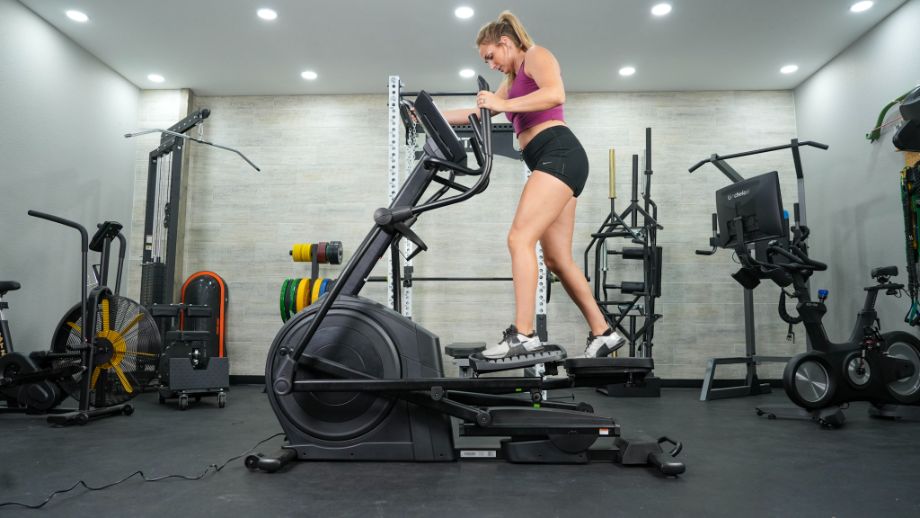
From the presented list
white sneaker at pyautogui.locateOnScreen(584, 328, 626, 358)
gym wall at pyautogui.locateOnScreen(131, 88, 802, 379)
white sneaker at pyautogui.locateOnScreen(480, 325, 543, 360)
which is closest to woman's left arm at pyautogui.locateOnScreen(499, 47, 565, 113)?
white sneaker at pyautogui.locateOnScreen(480, 325, 543, 360)

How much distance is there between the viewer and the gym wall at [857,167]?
401 cm

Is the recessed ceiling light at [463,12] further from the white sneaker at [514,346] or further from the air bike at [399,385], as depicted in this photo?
the white sneaker at [514,346]

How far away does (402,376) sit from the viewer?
2109mm

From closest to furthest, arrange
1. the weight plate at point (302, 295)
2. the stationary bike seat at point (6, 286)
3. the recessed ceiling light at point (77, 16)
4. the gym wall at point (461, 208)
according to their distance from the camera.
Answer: the stationary bike seat at point (6, 286)
the recessed ceiling light at point (77, 16)
the weight plate at point (302, 295)
the gym wall at point (461, 208)

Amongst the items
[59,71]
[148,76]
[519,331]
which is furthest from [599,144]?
[59,71]

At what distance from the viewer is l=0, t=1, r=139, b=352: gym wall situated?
12.9 feet

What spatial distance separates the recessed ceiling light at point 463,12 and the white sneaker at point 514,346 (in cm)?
296

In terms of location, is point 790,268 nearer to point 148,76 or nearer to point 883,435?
point 883,435

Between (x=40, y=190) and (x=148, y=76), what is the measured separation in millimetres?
1632

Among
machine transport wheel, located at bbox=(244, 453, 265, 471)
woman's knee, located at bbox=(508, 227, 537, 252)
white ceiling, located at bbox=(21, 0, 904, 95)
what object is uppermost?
white ceiling, located at bbox=(21, 0, 904, 95)

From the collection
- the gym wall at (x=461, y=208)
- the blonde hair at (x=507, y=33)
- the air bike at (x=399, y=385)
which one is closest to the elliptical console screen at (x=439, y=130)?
the air bike at (x=399, y=385)

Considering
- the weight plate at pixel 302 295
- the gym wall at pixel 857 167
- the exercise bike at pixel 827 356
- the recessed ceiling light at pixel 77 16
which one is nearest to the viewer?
the exercise bike at pixel 827 356

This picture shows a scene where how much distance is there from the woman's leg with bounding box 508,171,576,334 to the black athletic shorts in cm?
4

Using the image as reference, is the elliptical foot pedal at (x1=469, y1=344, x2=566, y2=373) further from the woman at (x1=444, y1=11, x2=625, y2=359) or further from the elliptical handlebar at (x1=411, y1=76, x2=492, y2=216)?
the elliptical handlebar at (x1=411, y1=76, x2=492, y2=216)
